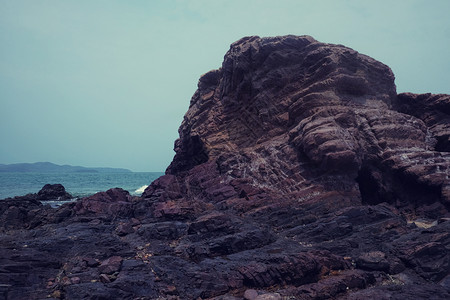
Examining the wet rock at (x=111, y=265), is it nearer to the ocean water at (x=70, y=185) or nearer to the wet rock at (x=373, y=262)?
the wet rock at (x=373, y=262)

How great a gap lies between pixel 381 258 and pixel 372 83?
17.4m

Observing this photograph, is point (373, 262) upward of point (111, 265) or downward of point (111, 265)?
upward

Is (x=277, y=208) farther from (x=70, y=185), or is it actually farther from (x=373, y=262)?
(x=70, y=185)

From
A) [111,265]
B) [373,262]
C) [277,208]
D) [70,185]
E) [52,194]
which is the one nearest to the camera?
[111,265]

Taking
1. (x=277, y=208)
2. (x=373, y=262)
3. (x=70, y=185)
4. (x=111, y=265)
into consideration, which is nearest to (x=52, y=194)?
(x=111, y=265)

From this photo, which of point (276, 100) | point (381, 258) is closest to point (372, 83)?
point (276, 100)

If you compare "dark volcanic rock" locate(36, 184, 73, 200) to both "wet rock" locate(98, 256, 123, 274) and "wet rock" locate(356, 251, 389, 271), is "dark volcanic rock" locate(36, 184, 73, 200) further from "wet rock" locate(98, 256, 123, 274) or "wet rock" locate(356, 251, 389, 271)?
"wet rock" locate(356, 251, 389, 271)

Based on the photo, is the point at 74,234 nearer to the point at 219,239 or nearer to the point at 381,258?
the point at 219,239

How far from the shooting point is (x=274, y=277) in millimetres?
11203

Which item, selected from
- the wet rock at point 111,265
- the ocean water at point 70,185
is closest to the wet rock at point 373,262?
the wet rock at point 111,265

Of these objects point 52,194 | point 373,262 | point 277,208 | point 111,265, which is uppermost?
point 277,208

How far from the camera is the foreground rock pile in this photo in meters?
11.2

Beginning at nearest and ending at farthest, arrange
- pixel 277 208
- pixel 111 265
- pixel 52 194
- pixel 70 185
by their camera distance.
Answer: pixel 111 265
pixel 277 208
pixel 52 194
pixel 70 185

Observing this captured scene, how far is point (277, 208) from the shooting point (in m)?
18.2
